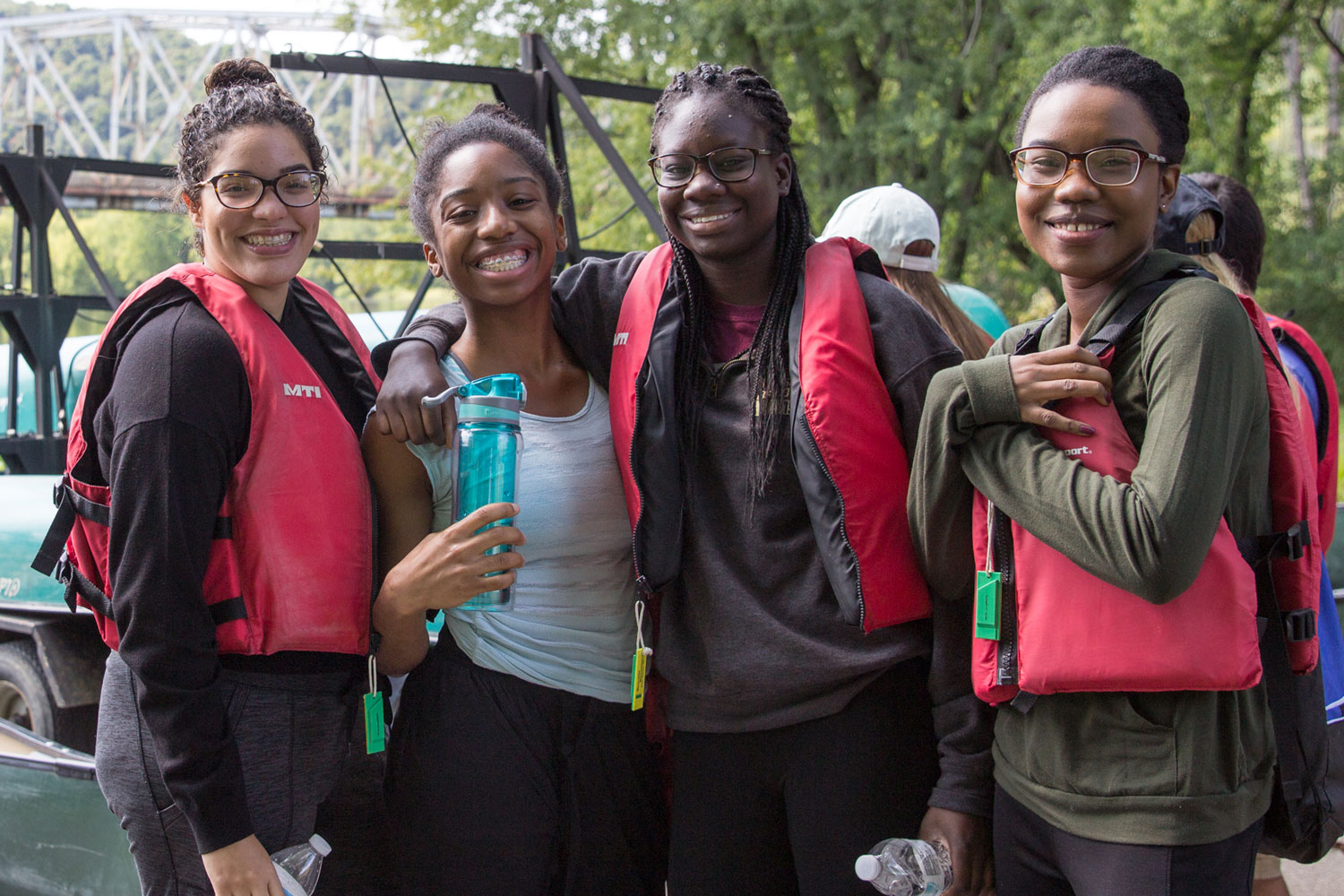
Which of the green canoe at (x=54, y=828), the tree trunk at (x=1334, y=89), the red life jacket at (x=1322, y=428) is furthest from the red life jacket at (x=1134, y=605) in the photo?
the tree trunk at (x=1334, y=89)

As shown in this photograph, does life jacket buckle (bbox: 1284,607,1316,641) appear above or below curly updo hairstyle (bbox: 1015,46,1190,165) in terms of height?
below

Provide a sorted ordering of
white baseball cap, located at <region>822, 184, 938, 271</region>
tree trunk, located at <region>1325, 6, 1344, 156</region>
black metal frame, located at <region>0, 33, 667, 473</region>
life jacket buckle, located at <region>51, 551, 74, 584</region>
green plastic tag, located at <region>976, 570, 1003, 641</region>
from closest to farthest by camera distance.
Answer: green plastic tag, located at <region>976, 570, 1003, 641</region> < life jacket buckle, located at <region>51, 551, 74, 584</region> < white baseball cap, located at <region>822, 184, 938, 271</region> < black metal frame, located at <region>0, 33, 667, 473</region> < tree trunk, located at <region>1325, 6, 1344, 156</region>

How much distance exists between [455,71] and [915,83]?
24.9ft

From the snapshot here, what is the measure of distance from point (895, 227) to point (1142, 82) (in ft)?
6.07

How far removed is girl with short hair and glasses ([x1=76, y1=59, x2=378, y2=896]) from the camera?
188cm

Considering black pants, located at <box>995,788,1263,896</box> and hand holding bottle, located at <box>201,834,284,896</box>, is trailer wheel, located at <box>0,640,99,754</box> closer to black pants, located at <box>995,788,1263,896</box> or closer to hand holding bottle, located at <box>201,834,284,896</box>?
hand holding bottle, located at <box>201,834,284,896</box>

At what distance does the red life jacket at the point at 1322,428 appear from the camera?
2.22m

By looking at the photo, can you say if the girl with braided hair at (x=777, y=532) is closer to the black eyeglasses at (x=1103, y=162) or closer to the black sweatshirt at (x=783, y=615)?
the black sweatshirt at (x=783, y=615)

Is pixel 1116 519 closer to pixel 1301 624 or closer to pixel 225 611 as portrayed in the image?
pixel 1301 624

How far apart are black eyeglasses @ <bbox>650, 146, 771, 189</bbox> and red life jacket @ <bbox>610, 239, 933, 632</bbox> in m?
0.22

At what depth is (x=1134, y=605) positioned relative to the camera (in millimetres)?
1688

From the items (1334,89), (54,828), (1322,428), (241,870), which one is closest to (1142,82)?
(1322,428)

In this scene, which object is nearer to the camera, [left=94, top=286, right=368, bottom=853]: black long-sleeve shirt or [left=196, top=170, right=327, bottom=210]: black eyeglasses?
[left=94, top=286, right=368, bottom=853]: black long-sleeve shirt

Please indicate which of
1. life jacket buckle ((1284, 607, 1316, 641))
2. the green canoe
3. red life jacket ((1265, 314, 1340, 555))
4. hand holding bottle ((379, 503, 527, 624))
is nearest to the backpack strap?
red life jacket ((1265, 314, 1340, 555))
